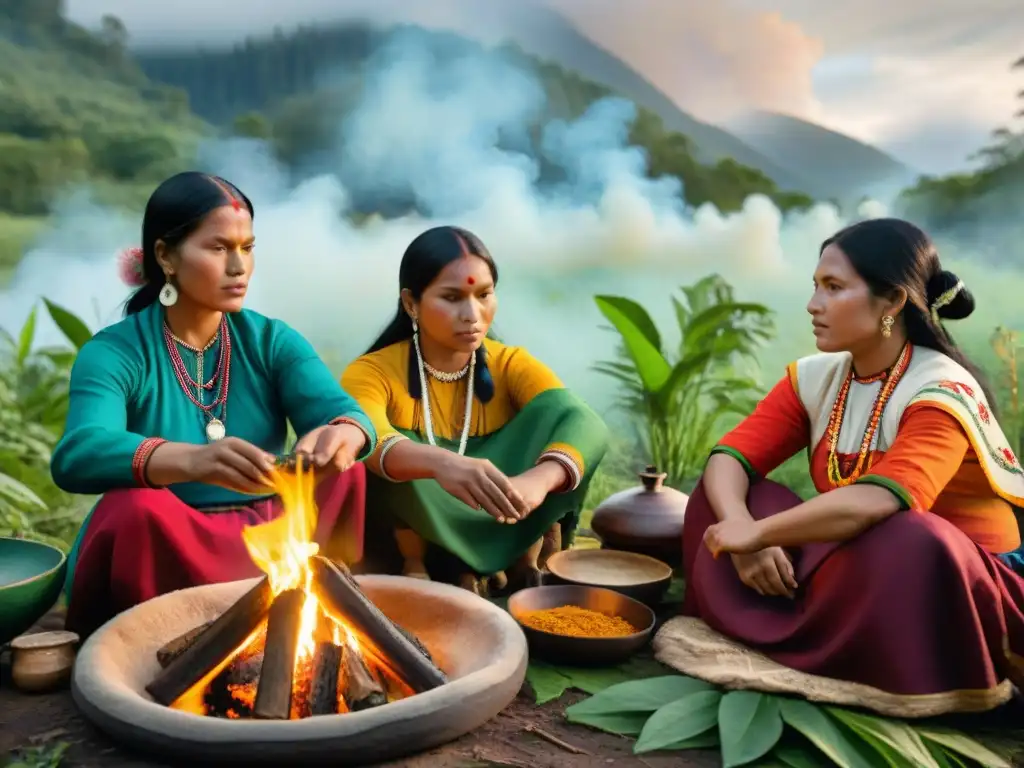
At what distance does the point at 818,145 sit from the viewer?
22.0 ft

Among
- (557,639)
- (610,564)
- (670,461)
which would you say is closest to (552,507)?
(610,564)

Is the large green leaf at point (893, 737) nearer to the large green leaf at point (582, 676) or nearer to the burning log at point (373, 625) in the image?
the large green leaf at point (582, 676)

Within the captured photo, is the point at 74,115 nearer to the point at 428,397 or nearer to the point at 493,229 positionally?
the point at 493,229

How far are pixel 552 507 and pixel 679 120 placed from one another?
174 inches

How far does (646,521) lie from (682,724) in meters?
1.28

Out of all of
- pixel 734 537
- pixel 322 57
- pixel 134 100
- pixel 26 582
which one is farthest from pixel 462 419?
pixel 134 100

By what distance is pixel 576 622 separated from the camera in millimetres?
2775

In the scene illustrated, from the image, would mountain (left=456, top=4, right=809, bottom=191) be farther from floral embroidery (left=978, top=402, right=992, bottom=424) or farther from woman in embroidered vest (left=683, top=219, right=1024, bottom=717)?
floral embroidery (left=978, top=402, right=992, bottom=424)

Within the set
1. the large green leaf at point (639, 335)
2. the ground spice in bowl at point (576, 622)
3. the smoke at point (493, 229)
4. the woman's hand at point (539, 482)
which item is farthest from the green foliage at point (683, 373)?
Result: the ground spice in bowl at point (576, 622)

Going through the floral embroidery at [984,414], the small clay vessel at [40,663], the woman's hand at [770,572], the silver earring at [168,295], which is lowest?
the small clay vessel at [40,663]

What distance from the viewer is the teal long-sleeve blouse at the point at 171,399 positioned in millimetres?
2479

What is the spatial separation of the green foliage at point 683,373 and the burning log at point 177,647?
2.98 meters

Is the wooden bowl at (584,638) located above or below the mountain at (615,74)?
below

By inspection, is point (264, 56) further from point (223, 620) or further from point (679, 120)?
point (223, 620)
